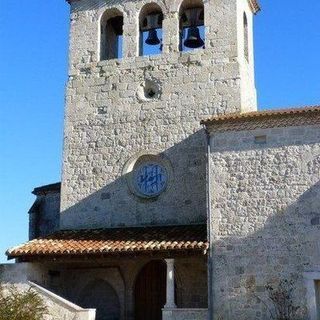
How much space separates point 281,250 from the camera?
535 inches

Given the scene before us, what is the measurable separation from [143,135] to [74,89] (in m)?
2.89

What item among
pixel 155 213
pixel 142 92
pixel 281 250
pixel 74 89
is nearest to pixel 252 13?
pixel 142 92

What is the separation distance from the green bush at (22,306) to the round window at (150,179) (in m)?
4.25

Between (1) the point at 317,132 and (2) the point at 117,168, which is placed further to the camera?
(2) the point at 117,168

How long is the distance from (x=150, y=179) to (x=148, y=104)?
2.25 metres

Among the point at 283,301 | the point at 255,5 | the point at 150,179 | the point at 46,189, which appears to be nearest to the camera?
the point at 283,301

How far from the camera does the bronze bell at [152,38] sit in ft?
60.5

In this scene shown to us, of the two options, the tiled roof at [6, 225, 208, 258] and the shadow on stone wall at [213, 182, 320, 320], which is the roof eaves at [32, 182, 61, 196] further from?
the shadow on stone wall at [213, 182, 320, 320]

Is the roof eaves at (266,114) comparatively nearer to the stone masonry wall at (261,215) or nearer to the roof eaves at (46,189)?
the stone masonry wall at (261,215)

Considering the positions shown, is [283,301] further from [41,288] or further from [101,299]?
[41,288]

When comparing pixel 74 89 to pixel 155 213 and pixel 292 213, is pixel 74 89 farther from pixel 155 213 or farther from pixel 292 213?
pixel 292 213

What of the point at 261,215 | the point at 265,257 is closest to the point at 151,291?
the point at 265,257

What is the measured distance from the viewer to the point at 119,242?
1498cm

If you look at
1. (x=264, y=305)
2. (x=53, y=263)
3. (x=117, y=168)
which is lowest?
(x=264, y=305)
